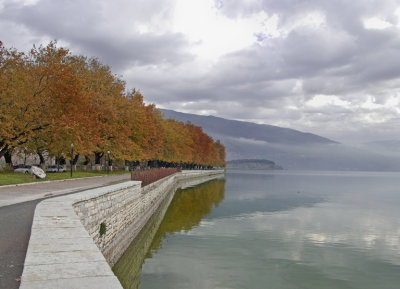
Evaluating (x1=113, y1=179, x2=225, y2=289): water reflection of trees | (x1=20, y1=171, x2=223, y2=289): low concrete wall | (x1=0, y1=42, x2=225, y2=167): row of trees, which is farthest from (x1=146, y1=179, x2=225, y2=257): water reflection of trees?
(x1=0, y1=42, x2=225, y2=167): row of trees

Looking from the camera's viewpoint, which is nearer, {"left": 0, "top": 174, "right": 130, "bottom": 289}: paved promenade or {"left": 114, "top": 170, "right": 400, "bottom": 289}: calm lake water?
{"left": 0, "top": 174, "right": 130, "bottom": 289}: paved promenade

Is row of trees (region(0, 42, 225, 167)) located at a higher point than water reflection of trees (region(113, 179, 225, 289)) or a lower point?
higher

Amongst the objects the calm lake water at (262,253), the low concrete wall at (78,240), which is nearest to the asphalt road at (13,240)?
the low concrete wall at (78,240)

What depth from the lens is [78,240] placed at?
780cm

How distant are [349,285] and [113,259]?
35.6 feet

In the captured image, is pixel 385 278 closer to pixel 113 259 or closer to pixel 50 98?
pixel 113 259

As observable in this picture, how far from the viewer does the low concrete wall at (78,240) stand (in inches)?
209

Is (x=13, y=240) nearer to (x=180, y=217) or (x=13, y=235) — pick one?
(x=13, y=235)

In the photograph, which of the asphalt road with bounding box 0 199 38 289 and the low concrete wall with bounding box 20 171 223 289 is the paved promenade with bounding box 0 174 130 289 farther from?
the low concrete wall with bounding box 20 171 223 289

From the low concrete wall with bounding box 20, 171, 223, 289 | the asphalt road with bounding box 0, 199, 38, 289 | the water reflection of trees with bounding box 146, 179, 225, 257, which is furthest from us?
the water reflection of trees with bounding box 146, 179, 225, 257

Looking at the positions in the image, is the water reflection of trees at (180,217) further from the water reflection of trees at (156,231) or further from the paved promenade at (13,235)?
the paved promenade at (13,235)

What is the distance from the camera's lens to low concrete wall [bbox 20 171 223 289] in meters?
5.30

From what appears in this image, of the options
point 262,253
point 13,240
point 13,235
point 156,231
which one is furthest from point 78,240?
point 156,231

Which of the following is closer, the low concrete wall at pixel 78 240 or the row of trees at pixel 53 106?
the low concrete wall at pixel 78 240
